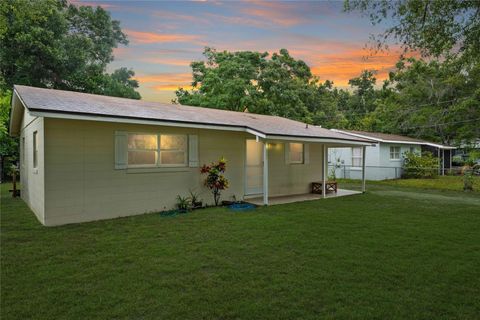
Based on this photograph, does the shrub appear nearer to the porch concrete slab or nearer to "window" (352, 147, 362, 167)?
"window" (352, 147, 362, 167)

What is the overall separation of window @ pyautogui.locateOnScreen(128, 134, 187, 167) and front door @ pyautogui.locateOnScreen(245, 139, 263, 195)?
279cm

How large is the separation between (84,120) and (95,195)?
171 centimetres

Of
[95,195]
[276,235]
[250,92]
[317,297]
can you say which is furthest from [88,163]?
[250,92]

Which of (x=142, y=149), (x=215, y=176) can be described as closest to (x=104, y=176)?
(x=142, y=149)

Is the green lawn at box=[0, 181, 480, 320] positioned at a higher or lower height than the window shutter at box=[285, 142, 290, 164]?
lower

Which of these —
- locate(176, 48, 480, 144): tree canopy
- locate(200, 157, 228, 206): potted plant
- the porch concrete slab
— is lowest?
the porch concrete slab

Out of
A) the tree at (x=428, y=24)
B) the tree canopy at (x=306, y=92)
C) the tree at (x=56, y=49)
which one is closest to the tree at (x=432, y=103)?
the tree canopy at (x=306, y=92)

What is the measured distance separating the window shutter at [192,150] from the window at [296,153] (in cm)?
435

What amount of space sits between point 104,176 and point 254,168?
5227mm

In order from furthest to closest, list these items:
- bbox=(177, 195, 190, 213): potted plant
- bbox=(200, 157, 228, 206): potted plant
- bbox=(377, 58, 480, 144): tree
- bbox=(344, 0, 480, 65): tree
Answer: bbox=(377, 58, 480, 144): tree → bbox=(200, 157, 228, 206): potted plant → bbox=(177, 195, 190, 213): potted plant → bbox=(344, 0, 480, 65): tree

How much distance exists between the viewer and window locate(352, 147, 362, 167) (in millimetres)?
18828

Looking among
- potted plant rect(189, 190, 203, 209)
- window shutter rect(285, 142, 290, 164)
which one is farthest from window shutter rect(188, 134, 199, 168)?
window shutter rect(285, 142, 290, 164)

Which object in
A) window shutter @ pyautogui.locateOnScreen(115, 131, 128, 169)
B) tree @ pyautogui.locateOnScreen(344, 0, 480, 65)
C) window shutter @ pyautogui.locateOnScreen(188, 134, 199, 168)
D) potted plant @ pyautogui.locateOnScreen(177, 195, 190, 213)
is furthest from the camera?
window shutter @ pyautogui.locateOnScreen(188, 134, 199, 168)

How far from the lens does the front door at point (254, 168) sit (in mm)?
10805
